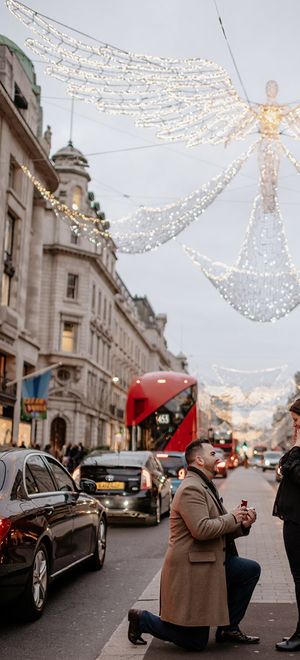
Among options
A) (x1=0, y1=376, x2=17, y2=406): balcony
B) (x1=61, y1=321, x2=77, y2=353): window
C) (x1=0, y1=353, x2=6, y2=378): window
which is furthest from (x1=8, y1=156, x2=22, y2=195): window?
(x1=61, y1=321, x2=77, y2=353): window

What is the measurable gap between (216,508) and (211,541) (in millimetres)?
262

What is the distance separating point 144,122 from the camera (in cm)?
1531

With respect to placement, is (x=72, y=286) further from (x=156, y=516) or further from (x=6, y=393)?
(x=156, y=516)

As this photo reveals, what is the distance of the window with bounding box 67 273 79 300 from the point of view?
207 feet

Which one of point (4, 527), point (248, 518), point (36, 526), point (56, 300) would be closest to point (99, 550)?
point (36, 526)

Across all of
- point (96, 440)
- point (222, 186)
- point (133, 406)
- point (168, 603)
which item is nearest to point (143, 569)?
point (168, 603)

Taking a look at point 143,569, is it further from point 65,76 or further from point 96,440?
point 96,440

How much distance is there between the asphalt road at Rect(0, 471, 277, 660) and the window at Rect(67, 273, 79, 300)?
51.6m

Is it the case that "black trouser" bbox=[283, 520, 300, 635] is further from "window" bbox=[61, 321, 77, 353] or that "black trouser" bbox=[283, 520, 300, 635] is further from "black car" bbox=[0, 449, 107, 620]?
"window" bbox=[61, 321, 77, 353]

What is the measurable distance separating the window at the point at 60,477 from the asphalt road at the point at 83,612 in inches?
42.8

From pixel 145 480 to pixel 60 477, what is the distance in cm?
670

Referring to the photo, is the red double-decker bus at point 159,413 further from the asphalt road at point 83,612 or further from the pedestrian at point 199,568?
the pedestrian at point 199,568

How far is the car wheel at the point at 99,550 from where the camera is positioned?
401 inches

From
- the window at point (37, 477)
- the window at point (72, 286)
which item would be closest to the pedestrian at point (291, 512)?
the window at point (37, 477)
